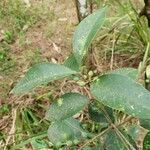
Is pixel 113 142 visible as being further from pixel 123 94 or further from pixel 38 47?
pixel 38 47

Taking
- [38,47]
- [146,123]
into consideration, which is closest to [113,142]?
[146,123]

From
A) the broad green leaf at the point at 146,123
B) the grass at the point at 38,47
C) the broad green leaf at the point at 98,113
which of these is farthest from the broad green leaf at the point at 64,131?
the grass at the point at 38,47

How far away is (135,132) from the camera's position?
1270 millimetres

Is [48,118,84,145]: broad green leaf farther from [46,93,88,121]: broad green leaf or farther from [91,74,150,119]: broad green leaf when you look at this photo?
[91,74,150,119]: broad green leaf

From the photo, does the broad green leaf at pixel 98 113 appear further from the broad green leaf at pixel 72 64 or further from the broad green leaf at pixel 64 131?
the broad green leaf at pixel 72 64

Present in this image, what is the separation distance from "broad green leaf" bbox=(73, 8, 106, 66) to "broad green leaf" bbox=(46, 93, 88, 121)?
0.09 meters

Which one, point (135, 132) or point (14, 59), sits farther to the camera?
point (14, 59)

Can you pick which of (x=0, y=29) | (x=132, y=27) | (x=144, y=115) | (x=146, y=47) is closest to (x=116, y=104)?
(x=144, y=115)

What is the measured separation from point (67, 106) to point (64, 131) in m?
0.17

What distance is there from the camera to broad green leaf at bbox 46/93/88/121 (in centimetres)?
96

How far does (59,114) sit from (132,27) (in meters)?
1.86

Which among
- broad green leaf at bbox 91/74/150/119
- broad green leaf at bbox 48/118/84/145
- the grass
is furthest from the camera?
the grass

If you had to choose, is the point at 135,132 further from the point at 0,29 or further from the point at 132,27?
the point at 0,29

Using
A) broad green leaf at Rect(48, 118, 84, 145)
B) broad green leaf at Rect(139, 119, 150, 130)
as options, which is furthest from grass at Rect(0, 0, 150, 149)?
broad green leaf at Rect(139, 119, 150, 130)
